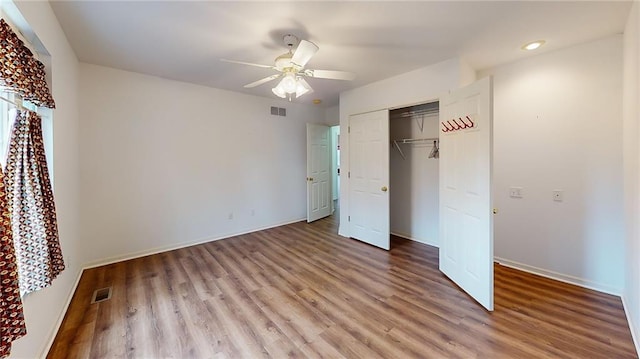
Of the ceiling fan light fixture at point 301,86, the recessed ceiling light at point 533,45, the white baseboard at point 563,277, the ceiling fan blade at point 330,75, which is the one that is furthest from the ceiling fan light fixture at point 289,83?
the white baseboard at point 563,277

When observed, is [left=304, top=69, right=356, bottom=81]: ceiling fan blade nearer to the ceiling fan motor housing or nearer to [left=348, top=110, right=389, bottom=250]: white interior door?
the ceiling fan motor housing

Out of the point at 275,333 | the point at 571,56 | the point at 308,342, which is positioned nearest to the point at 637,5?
the point at 571,56

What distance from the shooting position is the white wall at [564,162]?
8.21 feet

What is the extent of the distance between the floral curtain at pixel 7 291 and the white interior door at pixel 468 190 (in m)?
3.26

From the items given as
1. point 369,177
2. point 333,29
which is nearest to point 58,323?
point 333,29

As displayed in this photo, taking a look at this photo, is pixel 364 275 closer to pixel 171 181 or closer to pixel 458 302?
pixel 458 302

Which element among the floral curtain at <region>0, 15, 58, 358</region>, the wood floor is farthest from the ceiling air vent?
the floral curtain at <region>0, 15, 58, 358</region>

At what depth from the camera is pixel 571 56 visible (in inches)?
105

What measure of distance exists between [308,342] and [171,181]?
320 centimetres

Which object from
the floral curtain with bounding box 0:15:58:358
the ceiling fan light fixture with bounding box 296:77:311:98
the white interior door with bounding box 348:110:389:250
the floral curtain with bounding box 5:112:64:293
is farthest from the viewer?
the white interior door with bounding box 348:110:389:250

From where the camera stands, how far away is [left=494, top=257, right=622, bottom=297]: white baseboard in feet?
8.28

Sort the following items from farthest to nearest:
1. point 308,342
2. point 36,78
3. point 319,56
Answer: point 319,56, point 308,342, point 36,78

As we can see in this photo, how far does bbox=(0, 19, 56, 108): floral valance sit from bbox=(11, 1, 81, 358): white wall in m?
0.25

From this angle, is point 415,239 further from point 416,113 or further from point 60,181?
point 60,181
